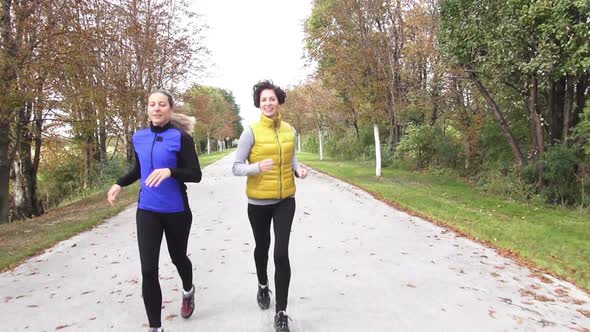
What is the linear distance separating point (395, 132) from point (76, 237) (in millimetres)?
Answer: 19791

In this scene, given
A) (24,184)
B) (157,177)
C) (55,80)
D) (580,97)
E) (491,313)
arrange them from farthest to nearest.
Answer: (24,184)
(580,97)
(55,80)
(491,313)
(157,177)

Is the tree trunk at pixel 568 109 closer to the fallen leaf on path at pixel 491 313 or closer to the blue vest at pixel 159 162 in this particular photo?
the fallen leaf on path at pixel 491 313

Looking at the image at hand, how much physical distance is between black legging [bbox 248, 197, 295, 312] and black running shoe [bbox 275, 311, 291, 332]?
53 mm

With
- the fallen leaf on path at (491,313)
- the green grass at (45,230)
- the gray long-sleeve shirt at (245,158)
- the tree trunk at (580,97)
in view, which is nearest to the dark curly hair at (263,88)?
the gray long-sleeve shirt at (245,158)

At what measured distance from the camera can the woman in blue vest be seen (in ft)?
10.7

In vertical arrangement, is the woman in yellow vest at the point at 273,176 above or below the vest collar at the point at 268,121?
below

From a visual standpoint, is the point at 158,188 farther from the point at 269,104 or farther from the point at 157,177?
the point at 269,104

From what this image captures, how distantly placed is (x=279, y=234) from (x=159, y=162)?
1138 mm

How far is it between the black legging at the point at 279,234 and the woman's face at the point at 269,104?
76 cm

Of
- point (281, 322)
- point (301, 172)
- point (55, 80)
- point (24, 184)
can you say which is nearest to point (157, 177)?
point (301, 172)

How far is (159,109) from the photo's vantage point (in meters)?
3.35

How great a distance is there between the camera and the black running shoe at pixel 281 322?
11.2ft

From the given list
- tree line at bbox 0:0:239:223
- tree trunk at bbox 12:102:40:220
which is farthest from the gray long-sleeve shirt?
tree trunk at bbox 12:102:40:220

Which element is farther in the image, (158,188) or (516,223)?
(516,223)
